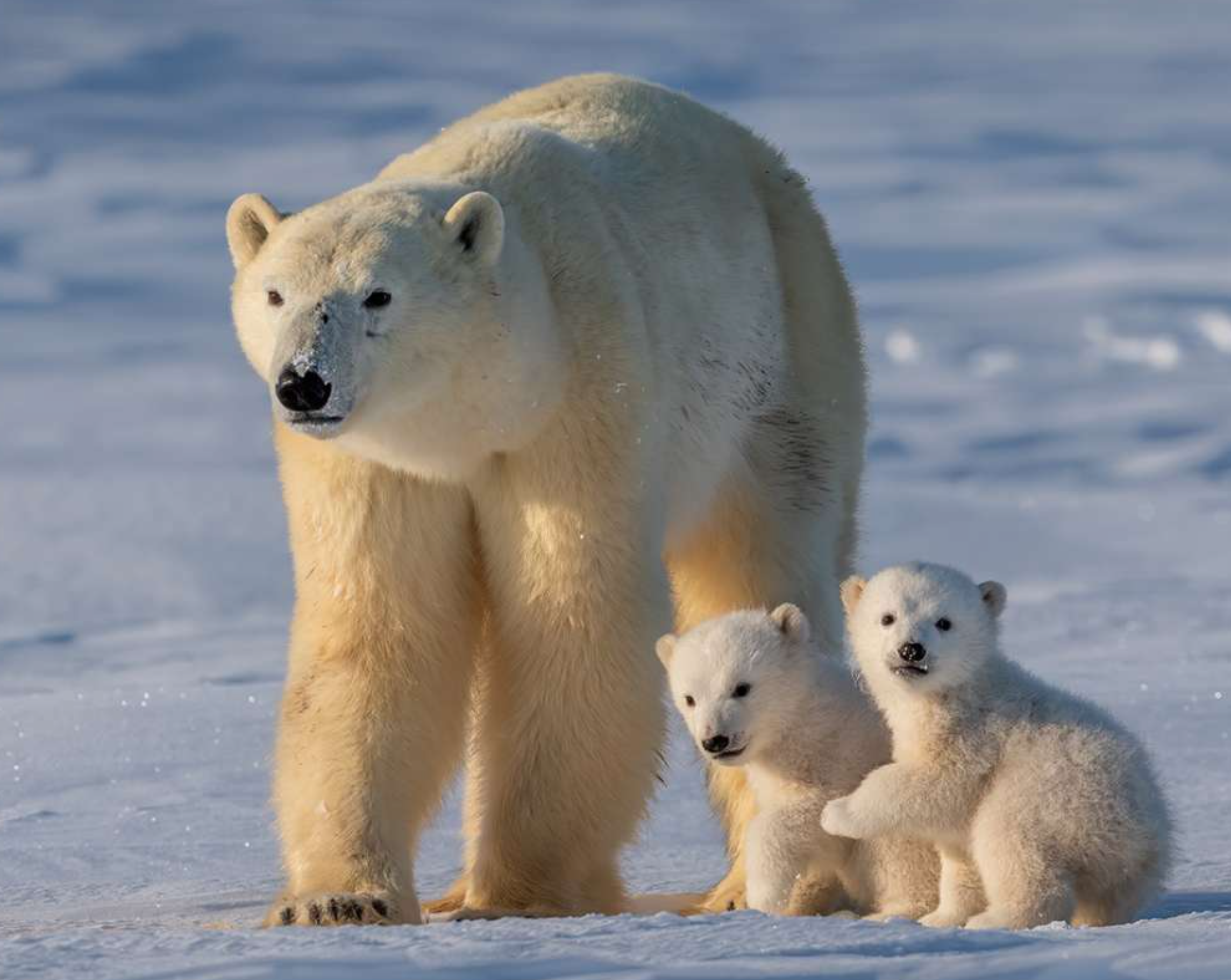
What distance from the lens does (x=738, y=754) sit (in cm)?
500

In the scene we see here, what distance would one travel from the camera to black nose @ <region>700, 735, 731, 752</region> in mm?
4938

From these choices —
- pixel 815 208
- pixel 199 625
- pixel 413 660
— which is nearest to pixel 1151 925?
pixel 413 660

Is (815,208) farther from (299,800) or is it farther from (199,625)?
(199,625)

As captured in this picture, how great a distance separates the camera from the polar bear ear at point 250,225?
17.0ft

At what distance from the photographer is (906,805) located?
4.70 meters

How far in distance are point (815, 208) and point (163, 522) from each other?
8922 mm

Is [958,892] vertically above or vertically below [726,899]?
above

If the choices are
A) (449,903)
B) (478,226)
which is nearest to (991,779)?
(478,226)

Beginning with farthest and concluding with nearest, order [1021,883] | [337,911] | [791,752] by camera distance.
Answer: [791,752]
[337,911]
[1021,883]

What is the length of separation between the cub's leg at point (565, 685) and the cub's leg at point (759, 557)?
869 millimetres

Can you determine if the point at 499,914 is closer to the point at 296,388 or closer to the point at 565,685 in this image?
the point at 565,685

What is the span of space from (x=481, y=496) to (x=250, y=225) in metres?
0.81

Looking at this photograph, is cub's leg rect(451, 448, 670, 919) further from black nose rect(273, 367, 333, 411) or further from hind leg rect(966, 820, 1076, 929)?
hind leg rect(966, 820, 1076, 929)

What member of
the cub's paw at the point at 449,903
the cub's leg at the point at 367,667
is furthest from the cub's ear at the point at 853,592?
the cub's paw at the point at 449,903
